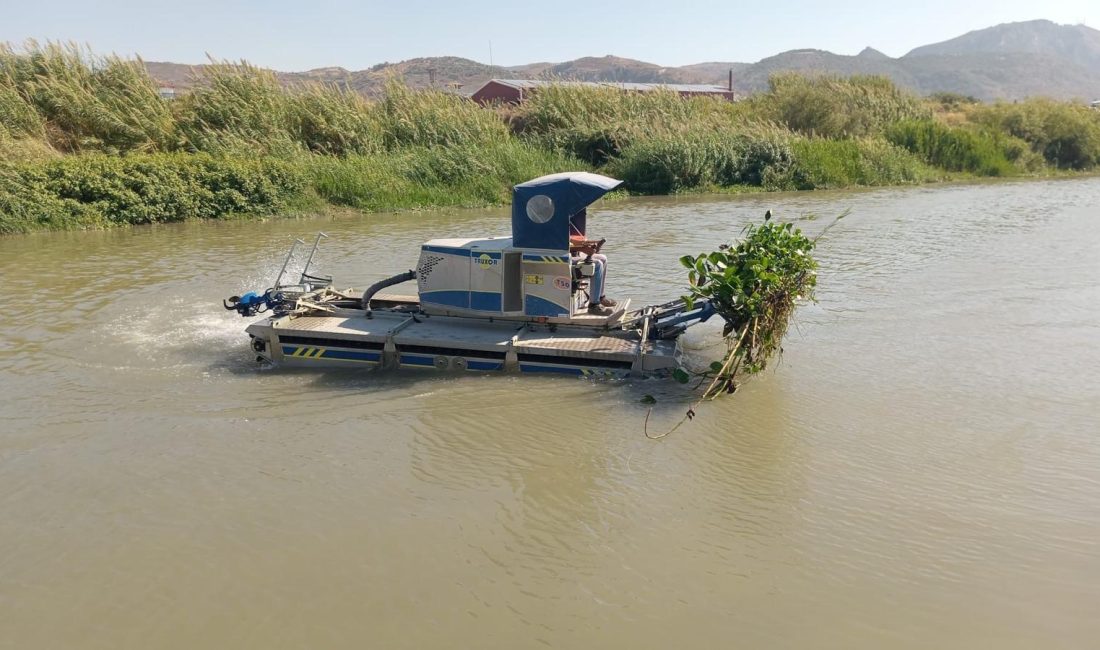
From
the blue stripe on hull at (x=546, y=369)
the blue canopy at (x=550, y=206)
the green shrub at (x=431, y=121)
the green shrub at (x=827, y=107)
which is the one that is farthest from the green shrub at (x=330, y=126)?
the blue stripe on hull at (x=546, y=369)

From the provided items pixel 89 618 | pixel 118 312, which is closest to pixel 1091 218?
pixel 118 312

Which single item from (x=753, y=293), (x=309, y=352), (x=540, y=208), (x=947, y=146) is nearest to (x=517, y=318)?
(x=540, y=208)

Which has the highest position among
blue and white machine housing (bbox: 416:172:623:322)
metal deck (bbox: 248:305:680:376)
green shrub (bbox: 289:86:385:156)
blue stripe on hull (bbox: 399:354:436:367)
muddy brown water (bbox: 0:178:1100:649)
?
green shrub (bbox: 289:86:385:156)

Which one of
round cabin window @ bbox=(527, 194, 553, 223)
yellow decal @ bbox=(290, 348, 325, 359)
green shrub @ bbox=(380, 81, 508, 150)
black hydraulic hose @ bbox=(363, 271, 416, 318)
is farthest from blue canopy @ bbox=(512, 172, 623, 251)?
green shrub @ bbox=(380, 81, 508, 150)

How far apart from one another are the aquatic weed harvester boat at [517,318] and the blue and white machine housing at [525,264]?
0.04 feet

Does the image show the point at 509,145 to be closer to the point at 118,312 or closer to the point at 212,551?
the point at 118,312

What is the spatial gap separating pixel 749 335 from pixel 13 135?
22.2 meters

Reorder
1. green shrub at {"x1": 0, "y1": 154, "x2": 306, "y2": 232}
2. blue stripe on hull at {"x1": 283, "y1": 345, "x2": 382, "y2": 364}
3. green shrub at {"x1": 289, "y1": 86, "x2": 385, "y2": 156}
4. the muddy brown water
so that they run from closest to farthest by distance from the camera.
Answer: the muddy brown water → blue stripe on hull at {"x1": 283, "y1": 345, "x2": 382, "y2": 364} → green shrub at {"x1": 0, "y1": 154, "x2": 306, "y2": 232} → green shrub at {"x1": 289, "y1": 86, "x2": 385, "y2": 156}

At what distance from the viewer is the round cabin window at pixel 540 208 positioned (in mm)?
9430

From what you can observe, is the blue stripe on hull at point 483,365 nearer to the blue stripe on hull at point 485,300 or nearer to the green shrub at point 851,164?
the blue stripe on hull at point 485,300

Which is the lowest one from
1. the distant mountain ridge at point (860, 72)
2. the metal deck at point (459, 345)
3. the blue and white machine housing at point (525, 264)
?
the metal deck at point (459, 345)

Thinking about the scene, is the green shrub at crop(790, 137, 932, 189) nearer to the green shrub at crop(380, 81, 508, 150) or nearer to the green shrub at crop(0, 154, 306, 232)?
the green shrub at crop(380, 81, 508, 150)

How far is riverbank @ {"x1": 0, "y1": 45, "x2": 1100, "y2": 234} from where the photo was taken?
72.6 feet

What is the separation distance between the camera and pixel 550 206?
9438 millimetres
